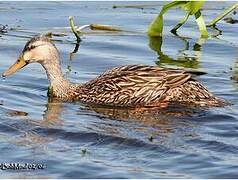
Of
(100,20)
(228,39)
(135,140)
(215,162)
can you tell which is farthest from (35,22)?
(215,162)

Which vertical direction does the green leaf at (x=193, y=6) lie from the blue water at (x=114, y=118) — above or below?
above

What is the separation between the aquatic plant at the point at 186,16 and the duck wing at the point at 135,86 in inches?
109

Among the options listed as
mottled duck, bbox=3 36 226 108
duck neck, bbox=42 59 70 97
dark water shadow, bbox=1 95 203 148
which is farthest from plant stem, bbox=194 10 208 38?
dark water shadow, bbox=1 95 203 148

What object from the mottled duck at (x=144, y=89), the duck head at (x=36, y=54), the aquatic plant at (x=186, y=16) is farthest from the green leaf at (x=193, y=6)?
the duck head at (x=36, y=54)

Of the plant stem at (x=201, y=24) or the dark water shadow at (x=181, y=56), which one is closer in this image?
the dark water shadow at (x=181, y=56)

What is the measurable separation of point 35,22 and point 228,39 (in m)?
4.47

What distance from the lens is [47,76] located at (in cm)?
1509

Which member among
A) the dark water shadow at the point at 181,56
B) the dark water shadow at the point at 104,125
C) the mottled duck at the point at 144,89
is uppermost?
the dark water shadow at the point at 181,56

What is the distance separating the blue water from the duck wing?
0.39 meters

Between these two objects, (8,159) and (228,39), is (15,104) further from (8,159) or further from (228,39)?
(228,39)

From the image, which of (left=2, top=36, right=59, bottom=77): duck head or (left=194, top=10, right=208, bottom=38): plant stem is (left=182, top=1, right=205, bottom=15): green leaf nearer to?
(left=194, top=10, right=208, bottom=38): plant stem

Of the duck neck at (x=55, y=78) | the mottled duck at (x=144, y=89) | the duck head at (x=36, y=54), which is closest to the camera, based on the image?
the mottled duck at (x=144, y=89)

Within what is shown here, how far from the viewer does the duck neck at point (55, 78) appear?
579 inches

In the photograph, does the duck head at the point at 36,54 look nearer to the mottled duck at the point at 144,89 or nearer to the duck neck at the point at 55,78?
the duck neck at the point at 55,78
